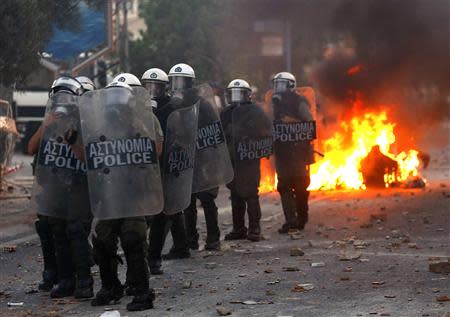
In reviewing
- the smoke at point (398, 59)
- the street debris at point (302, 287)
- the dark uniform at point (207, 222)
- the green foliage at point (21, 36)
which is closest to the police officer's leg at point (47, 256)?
the street debris at point (302, 287)

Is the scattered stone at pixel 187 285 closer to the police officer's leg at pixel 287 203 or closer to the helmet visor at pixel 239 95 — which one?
the helmet visor at pixel 239 95

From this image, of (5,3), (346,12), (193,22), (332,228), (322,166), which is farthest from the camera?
(193,22)

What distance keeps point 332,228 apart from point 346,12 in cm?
784

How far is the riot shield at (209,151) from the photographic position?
10.2 m

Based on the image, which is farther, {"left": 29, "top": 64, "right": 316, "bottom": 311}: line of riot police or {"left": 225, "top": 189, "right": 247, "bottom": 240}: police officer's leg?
{"left": 225, "top": 189, "right": 247, "bottom": 240}: police officer's leg

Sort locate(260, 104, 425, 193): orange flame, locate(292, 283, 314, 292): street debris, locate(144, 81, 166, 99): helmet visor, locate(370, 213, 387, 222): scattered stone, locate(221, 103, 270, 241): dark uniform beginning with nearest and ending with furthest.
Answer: locate(292, 283, 314, 292): street debris
locate(144, 81, 166, 99): helmet visor
locate(221, 103, 270, 241): dark uniform
locate(370, 213, 387, 222): scattered stone
locate(260, 104, 425, 193): orange flame

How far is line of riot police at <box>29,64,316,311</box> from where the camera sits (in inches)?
292

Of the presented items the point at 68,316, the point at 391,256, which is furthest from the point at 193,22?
the point at 68,316

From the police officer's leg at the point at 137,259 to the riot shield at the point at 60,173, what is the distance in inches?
24.2

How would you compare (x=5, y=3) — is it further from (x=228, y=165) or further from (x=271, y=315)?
(x=271, y=315)

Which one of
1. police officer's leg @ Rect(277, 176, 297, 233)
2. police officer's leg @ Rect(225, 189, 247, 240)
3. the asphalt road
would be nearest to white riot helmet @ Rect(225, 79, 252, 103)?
police officer's leg @ Rect(225, 189, 247, 240)

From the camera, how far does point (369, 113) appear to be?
19.0 meters

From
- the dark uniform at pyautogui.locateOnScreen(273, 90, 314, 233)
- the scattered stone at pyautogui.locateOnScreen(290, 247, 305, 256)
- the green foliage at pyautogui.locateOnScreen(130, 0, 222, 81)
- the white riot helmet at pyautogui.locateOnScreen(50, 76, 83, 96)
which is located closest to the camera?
the white riot helmet at pyautogui.locateOnScreen(50, 76, 83, 96)

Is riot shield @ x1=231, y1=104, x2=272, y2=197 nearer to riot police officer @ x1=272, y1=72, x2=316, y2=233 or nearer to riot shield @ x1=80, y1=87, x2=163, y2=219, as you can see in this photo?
riot police officer @ x1=272, y1=72, x2=316, y2=233
